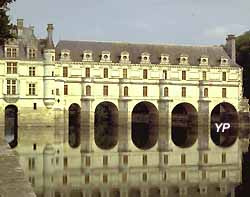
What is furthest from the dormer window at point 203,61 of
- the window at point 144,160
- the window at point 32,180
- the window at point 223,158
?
the window at point 32,180

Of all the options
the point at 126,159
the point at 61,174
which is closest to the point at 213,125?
the point at 126,159

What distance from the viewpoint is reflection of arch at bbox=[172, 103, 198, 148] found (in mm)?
40281

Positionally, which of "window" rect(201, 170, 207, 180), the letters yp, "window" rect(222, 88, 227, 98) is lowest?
"window" rect(201, 170, 207, 180)

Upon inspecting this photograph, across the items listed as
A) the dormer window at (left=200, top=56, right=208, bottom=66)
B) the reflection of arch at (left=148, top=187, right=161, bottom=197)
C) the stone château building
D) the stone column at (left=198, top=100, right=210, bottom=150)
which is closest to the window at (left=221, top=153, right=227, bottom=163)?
the stone château building

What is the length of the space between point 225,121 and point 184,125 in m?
4.39

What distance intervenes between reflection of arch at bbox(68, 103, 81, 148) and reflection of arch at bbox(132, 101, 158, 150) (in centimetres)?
450

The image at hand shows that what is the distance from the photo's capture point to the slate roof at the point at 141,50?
165 ft

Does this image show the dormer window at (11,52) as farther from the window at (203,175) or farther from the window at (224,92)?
the window at (203,175)

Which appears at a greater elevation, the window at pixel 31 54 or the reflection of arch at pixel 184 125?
the window at pixel 31 54

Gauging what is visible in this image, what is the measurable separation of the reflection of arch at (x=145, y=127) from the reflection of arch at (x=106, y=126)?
1.84 m

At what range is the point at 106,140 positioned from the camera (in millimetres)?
39250

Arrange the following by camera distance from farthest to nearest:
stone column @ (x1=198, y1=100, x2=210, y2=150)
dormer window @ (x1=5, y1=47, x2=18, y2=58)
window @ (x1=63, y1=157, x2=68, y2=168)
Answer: stone column @ (x1=198, y1=100, x2=210, y2=150)
dormer window @ (x1=5, y1=47, x2=18, y2=58)
window @ (x1=63, y1=157, x2=68, y2=168)

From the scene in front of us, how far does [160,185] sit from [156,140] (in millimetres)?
19263

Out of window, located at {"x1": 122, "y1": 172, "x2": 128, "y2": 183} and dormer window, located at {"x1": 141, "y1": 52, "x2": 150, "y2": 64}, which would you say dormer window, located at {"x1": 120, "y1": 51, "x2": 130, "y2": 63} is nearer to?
dormer window, located at {"x1": 141, "y1": 52, "x2": 150, "y2": 64}
